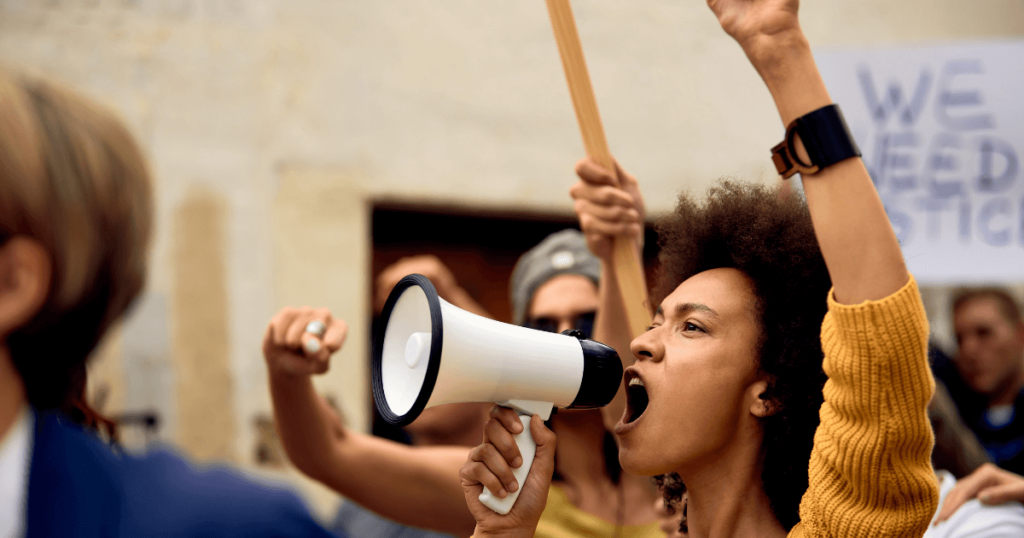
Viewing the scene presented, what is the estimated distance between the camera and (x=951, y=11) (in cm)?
594

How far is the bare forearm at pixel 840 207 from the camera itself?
124 cm

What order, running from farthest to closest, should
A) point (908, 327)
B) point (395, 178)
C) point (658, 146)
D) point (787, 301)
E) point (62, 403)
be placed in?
point (658, 146) → point (395, 178) → point (787, 301) → point (908, 327) → point (62, 403)

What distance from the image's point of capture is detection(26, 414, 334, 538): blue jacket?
36.3 inches

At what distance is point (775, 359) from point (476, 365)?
540mm

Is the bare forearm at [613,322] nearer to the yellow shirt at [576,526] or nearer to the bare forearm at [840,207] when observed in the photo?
the yellow shirt at [576,526]

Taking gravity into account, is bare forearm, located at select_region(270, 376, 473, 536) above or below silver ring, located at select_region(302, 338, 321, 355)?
below

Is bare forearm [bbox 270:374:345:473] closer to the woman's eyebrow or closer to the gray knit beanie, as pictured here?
the gray knit beanie

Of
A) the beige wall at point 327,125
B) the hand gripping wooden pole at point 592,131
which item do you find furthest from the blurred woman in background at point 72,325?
the beige wall at point 327,125

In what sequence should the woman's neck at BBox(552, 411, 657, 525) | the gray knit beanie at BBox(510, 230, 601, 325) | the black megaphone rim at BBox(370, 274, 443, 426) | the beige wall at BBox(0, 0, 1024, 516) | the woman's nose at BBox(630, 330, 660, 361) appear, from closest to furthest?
the black megaphone rim at BBox(370, 274, 443, 426), the woman's nose at BBox(630, 330, 660, 361), the woman's neck at BBox(552, 411, 657, 525), the gray knit beanie at BBox(510, 230, 601, 325), the beige wall at BBox(0, 0, 1024, 516)

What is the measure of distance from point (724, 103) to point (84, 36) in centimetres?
359

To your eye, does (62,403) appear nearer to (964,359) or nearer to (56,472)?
(56,472)

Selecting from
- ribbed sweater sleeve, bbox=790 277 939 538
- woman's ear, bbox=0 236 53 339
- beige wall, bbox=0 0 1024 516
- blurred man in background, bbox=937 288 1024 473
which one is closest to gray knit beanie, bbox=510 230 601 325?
ribbed sweater sleeve, bbox=790 277 939 538

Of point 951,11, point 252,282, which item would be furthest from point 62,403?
point 951,11

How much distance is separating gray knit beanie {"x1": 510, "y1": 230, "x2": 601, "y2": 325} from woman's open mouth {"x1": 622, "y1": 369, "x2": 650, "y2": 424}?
0.94 meters
